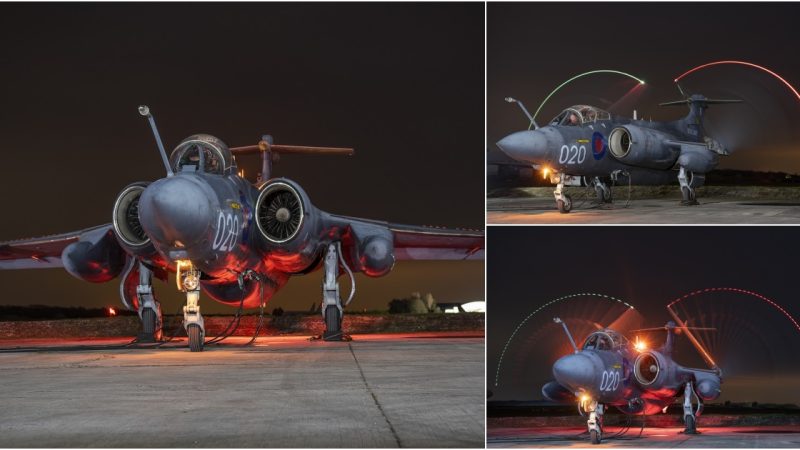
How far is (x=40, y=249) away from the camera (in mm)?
22047

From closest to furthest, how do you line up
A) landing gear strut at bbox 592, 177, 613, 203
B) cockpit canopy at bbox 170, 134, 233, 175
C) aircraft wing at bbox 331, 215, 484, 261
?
landing gear strut at bbox 592, 177, 613, 203 < cockpit canopy at bbox 170, 134, 233, 175 < aircraft wing at bbox 331, 215, 484, 261

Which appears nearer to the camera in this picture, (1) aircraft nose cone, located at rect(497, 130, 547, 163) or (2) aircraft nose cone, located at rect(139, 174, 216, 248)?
(1) aircraft nose cone, located at rect(497, 130, 547, 163)

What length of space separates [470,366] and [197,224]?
201 inches

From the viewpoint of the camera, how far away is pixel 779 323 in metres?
15.5

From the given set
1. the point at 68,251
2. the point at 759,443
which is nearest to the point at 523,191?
the point at 759,443

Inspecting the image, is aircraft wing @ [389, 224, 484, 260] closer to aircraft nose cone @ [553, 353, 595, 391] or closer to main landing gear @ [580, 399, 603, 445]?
aircraft nose cone @ [553, 353, 595, 391]

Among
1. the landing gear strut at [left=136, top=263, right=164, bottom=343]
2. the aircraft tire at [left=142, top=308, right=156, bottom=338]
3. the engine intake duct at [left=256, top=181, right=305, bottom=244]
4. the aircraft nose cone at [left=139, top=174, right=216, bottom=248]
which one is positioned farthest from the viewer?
the aircraft tire at [left=142, top=308, right=156, bottom=338]

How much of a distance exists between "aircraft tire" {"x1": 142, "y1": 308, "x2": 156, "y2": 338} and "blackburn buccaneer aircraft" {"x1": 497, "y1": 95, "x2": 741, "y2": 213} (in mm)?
9772

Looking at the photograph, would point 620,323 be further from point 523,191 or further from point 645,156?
point 523,191

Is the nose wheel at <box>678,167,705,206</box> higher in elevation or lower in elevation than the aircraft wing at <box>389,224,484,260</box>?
higher

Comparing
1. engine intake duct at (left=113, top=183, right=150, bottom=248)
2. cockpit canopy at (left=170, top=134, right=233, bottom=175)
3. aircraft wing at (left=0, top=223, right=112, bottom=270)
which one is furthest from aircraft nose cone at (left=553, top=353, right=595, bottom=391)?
aircraft wing at (left=0, top=223, right=112, bottom=270)

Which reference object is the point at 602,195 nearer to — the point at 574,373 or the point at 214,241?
Result: the point at 574,373

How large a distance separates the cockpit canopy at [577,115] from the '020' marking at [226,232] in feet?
20.3

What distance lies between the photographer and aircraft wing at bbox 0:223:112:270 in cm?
2003
